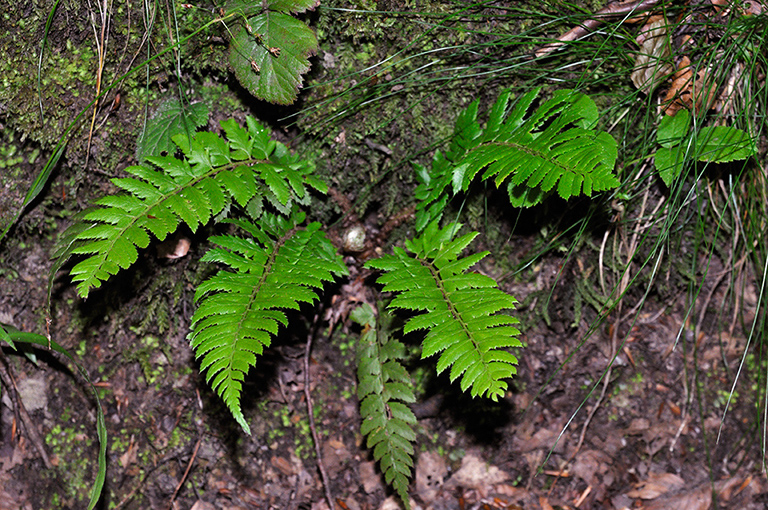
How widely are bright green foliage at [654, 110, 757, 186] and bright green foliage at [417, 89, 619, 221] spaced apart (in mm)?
382

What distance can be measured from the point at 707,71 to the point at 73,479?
3.47 meters

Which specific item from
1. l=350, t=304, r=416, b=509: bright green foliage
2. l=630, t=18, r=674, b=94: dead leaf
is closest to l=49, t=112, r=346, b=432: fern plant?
l=350, t=304, r=416, b=509: bright green foliage

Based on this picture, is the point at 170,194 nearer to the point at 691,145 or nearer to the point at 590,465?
the point at 691,145

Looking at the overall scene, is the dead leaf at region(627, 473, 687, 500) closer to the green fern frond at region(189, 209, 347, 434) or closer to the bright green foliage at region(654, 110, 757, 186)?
the bright green foliage at region(654, 110, 757, 186)

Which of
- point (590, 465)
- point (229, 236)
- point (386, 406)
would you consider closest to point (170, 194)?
point (229, 236)

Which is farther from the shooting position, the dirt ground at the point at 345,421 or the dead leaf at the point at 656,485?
the dead leaf at the point at 656,485

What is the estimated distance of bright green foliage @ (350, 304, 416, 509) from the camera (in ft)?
8.02

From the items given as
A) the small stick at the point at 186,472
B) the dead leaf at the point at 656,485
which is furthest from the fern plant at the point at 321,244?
the dead leaf at the point at 656,485

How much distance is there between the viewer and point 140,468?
9.28 feet

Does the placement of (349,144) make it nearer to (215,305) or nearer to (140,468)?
(215,305)

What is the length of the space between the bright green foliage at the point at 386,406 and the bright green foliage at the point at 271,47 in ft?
3.81

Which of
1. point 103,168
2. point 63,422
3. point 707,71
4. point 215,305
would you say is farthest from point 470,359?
point 63,422

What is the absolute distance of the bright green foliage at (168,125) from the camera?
8.00ft

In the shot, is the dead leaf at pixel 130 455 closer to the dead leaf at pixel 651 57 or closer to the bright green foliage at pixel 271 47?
the bright green foliage at pixel 271 47
